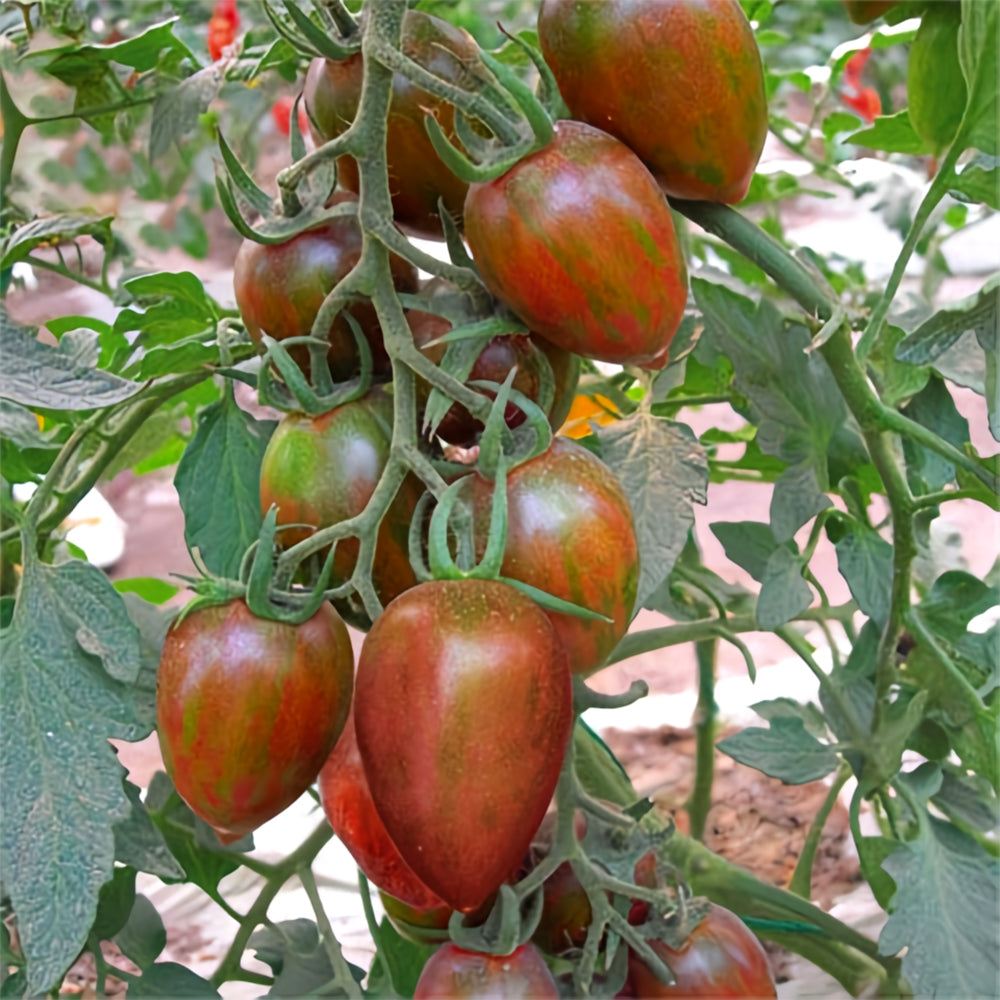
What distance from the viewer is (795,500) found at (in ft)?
1.80

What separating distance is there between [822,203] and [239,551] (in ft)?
4.29

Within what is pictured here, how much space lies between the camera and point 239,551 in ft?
1.59

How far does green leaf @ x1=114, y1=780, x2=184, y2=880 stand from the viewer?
0.51 metres

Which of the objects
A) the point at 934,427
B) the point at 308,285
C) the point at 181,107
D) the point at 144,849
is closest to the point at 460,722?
the point at 308,285

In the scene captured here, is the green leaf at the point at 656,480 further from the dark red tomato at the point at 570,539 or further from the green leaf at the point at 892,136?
the green leaf at the point at 892,136

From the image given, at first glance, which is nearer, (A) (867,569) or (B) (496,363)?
(B) (496,363)

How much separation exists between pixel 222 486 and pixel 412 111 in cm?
21

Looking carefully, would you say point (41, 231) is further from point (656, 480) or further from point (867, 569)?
point (867, 569)

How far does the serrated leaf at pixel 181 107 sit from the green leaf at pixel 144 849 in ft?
1.50

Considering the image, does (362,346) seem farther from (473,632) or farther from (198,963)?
(198,963)

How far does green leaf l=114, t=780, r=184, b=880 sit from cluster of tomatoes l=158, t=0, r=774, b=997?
0.15 metres

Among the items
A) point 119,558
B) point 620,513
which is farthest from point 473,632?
point 119,558

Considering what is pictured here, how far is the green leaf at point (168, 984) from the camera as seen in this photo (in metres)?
0.56

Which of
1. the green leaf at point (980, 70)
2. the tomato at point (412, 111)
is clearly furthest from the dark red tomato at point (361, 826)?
the green leaf at point (980, 70)
